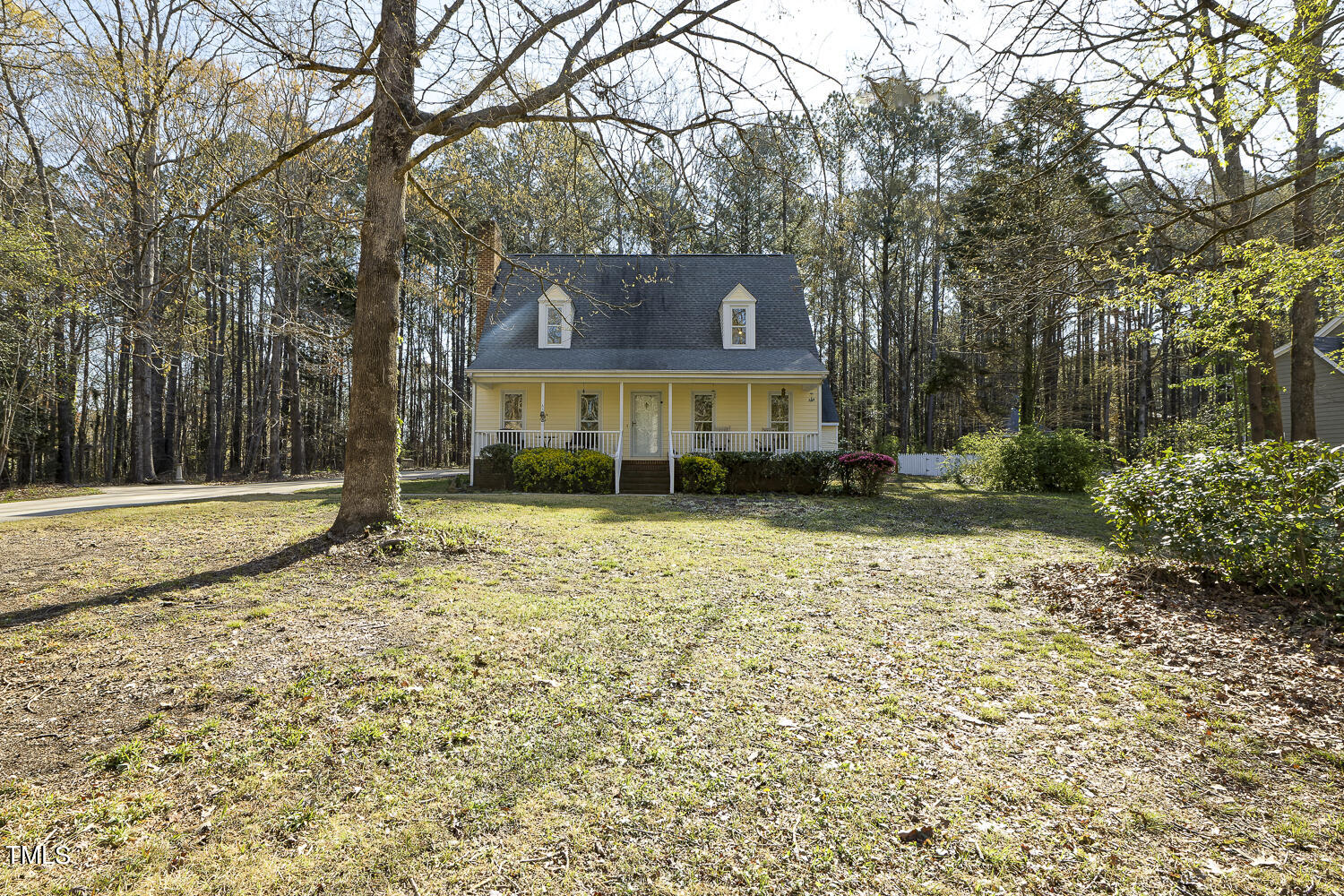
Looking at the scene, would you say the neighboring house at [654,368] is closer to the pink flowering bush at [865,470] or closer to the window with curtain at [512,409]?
the window with curtain at [512,409]

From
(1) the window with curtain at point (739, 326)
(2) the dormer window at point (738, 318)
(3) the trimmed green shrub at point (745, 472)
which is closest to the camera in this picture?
(3) the trimmed green shrub at point (745, 472)

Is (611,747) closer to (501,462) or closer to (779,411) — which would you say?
(501,462)

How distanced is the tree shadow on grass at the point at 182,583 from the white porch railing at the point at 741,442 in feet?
35.5

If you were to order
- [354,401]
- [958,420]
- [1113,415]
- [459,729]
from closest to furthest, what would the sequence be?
[459,729] < [354,401] < [958,420] < [1113,415]

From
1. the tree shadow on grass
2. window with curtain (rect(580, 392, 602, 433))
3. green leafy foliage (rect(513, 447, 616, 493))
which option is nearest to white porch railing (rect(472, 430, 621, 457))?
window with curtain (rect(580, 392, 602, 433))

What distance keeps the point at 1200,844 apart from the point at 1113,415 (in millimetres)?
Result: 39695

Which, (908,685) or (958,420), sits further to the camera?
(958,420)

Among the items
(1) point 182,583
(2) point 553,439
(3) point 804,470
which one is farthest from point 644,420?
(1) point 182,583

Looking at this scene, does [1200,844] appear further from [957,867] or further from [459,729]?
[459,729]

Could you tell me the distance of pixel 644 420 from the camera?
731 inches

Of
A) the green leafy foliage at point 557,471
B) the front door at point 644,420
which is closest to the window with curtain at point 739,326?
the front door at point 644,420

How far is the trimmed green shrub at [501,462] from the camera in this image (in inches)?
603

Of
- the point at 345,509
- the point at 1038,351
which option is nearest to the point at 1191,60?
the point at 345,509

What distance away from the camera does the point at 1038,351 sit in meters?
23.0
